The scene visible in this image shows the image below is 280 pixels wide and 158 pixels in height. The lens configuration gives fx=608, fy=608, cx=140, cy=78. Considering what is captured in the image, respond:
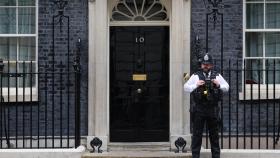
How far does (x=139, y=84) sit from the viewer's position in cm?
1170

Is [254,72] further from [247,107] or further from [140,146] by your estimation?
[140,146]

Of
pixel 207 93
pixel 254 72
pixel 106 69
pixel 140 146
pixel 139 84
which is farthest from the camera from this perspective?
pixel 254 72

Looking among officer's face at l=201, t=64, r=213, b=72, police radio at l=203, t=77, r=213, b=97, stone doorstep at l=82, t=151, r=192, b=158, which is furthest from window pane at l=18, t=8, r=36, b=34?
police radio at l=203, t=77, r=213, b=97

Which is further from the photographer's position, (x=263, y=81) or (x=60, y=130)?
(x=263, y=81)

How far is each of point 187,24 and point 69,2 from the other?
89.4 inches

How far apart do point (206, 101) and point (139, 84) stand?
226cm

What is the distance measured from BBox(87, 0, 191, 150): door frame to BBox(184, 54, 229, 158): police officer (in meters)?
1.46

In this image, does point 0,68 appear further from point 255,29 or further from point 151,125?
point 255,29

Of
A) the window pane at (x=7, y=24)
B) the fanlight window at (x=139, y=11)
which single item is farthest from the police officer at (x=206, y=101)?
the window pane at (x=7, y=24)

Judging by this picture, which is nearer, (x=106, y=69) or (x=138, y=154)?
(x=138, y=154)

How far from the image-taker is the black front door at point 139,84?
11.7m

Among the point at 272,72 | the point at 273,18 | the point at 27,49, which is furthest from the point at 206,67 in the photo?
the point at 27,49

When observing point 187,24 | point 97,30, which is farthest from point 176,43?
point 97,30

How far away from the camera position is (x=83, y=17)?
11.5 metres
